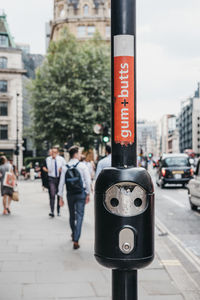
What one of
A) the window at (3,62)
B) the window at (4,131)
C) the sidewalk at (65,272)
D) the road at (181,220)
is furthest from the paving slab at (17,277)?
the window at (3,62)

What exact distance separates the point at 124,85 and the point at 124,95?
5 cm

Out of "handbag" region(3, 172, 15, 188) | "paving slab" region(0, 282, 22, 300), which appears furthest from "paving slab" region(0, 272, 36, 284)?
"handbag" region(3, 172, 15, 188)

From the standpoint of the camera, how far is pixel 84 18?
65.1 metres

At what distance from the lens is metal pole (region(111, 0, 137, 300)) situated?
2.54 metres

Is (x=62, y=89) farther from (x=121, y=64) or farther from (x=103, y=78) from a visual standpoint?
(x=121, y=64)

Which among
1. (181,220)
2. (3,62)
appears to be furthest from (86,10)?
(181,220)

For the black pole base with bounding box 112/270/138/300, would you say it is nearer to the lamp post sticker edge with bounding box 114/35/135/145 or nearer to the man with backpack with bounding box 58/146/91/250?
the lamp post sticker edge with bounding box 114/35/135/145

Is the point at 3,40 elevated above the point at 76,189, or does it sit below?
above

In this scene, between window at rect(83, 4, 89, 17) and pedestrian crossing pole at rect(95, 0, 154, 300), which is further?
window at rect(83, 4, 89, 17)

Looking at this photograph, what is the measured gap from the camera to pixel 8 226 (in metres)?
10.5

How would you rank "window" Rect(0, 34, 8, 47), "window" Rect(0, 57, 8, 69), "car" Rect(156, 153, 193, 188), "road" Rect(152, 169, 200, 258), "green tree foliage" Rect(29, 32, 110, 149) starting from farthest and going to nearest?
"window" Rect(0, 34, 8, 47), "window" Rect(0, 57, 8, 69), "green tree foliage" Rect(29, 32, 110, 149), "car" Rect(156, 153, 193, 188), "road" Rect(152, 169, 200, 258)

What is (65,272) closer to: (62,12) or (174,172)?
(174,172)

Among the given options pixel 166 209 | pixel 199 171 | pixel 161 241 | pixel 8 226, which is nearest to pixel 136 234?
pixel 161 241

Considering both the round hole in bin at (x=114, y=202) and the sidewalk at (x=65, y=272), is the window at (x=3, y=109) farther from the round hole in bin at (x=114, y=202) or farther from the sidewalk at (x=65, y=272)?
the round hole in bin at (x=114, y=202)
